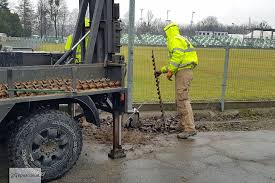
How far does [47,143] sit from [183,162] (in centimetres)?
209

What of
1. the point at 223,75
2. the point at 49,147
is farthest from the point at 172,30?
the point at 49,147

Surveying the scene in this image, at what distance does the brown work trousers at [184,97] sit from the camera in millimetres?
7664

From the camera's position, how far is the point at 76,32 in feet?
22.9

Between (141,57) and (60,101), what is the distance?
7.84 m

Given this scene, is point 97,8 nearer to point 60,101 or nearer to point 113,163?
point 60,101

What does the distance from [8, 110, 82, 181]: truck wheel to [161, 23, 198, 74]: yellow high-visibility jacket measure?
275 centimetres

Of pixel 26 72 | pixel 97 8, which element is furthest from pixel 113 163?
pixel 97 8

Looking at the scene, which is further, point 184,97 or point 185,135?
point 184,97

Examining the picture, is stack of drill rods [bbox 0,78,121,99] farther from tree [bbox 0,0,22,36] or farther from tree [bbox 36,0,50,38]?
tree [bbox 0,0,22,36]

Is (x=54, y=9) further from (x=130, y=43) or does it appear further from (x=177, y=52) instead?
(x=177, y=52)

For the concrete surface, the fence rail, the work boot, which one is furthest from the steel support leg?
the fence rail

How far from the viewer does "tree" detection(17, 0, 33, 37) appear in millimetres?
48197

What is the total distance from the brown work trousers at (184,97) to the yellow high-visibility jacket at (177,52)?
4.9 inches

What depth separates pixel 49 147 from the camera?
5176 mm
